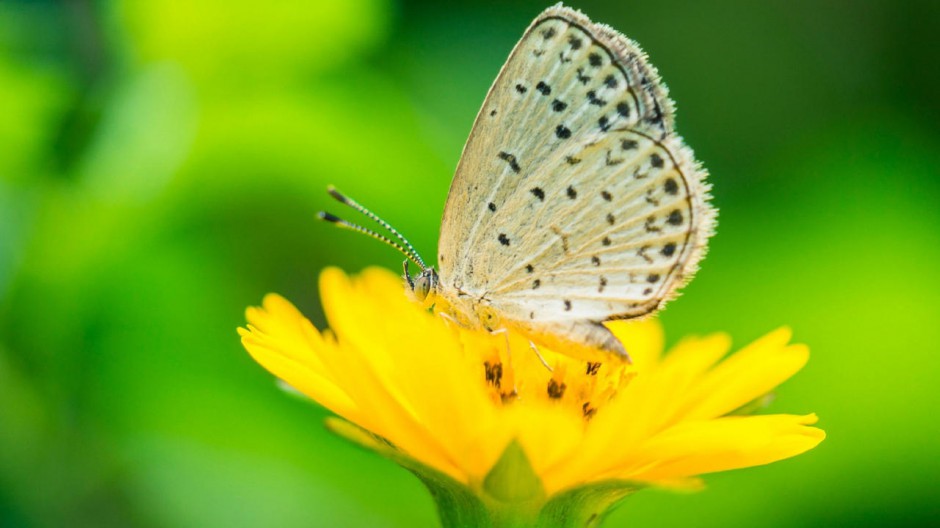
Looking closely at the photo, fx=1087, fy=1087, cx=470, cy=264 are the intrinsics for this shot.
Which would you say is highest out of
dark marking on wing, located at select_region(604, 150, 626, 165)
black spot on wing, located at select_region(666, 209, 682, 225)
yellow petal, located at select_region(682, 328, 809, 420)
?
dark marking on wing, located at select_region(604, 150, 626, 165)

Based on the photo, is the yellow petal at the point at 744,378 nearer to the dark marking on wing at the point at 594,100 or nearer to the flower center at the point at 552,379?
the flower center at the point at 552,379

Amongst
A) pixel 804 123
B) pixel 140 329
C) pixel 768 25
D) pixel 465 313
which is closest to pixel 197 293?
pixel 140 329

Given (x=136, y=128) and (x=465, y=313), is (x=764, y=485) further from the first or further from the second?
(x=136, y=128)

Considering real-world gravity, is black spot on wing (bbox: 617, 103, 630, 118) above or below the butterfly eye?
above

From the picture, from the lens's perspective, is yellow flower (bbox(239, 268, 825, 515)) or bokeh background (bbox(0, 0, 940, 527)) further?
Result: bokeh background (bbox(0, 0, 940, 527))

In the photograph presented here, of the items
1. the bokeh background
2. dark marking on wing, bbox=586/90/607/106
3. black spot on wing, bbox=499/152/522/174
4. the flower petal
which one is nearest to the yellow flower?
the flower petal

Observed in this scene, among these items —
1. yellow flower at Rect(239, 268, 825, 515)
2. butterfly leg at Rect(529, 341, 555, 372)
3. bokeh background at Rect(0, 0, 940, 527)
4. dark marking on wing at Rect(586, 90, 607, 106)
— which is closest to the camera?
yellow flower at Rect(239, 268, 825, 515)

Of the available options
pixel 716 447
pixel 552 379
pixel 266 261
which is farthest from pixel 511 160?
pixel 266 261

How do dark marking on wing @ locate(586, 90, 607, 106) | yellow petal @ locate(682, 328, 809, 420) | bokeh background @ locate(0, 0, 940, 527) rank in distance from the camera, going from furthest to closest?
bokeh background @ locate(0, 0, 940, 527) < dark marking on wing @ locate(586, 90, 607, 106) < yellow petal @ locate(682, 328, 809, 420)

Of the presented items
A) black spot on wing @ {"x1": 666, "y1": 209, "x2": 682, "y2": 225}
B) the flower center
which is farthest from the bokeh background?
black spot on wing @ {"x1": 666, "y1": 209, "x2": 682, "y2": 225}

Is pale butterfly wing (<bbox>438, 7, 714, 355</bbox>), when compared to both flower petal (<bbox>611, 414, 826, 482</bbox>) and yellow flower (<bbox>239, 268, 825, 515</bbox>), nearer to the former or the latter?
yellow flower (<bbox>239, 268, 825, 515</bbox>)
